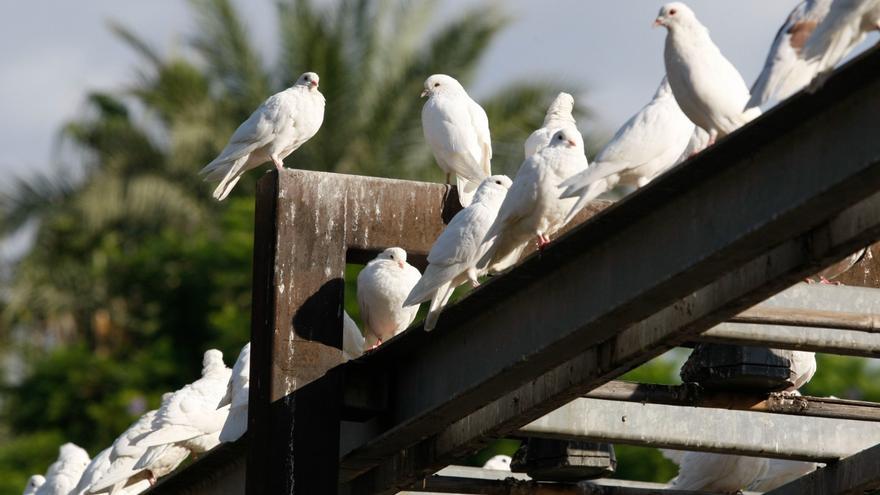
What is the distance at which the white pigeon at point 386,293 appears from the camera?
12.2 metres

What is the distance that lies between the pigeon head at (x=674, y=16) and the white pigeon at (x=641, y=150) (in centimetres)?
51

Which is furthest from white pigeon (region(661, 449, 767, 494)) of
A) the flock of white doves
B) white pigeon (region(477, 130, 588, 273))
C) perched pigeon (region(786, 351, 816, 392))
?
white pigeon (region(477, 130, 588, 273))

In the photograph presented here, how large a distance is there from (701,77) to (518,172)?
70.3 inches

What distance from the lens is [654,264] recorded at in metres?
8.31

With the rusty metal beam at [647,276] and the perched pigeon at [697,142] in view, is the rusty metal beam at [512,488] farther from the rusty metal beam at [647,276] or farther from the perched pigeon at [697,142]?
the perched pigeon at [697,142]

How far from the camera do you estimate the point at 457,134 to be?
43.7ft

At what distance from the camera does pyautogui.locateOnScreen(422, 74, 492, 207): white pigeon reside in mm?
13133

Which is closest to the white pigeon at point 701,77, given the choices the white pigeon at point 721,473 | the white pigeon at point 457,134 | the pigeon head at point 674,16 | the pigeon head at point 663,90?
the pigeon head at point 674,16

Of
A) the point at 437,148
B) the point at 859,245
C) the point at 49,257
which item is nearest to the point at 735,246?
the point at 859,245

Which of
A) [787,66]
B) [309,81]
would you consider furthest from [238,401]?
[787,66]

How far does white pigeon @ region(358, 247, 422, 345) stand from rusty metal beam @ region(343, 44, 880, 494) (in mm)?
1493

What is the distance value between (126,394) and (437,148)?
2369 cm

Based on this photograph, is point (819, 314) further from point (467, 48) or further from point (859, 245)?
point (467, 48)

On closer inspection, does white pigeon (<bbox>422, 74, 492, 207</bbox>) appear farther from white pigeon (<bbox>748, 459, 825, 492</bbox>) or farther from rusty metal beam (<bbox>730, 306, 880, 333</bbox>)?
rusty metal beam (<bbox>730, 306, 880, 333</bbox>)
